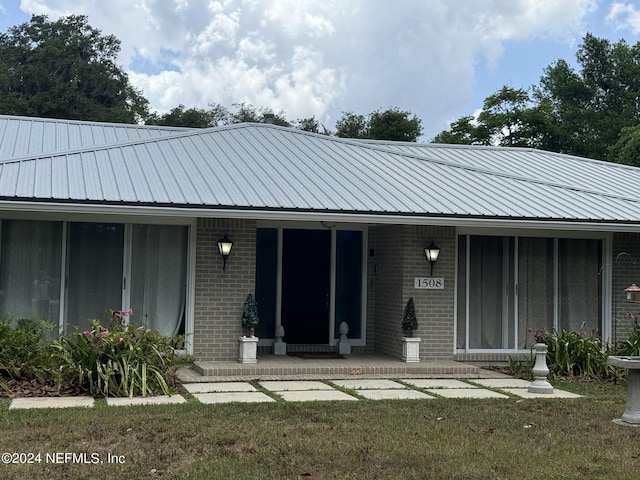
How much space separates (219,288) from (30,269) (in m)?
2.86

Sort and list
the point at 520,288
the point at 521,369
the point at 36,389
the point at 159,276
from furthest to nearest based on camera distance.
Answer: the point at 520,288
the point at 521,369
the point at 159,276
the point at 36,389

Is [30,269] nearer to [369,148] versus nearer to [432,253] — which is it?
[432,253]

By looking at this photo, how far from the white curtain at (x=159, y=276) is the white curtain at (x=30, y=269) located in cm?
118

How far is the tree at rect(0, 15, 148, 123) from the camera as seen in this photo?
4481 centimetres

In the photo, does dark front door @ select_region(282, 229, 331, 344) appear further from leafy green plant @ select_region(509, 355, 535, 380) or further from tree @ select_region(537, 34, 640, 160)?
tree @ select_region(537, 34, 640, 160)

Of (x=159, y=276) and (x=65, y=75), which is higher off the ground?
(x=65, y=75)

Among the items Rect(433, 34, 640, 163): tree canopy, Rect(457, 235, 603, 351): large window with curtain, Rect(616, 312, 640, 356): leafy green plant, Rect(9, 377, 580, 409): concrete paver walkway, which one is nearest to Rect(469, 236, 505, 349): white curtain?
Rect(457, 235, 603, 351): large window with curtain

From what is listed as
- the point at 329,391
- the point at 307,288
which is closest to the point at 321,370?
the point at 329,391

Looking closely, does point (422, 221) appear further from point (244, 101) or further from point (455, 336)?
point (244, 101)

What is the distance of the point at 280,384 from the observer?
11.8 metres

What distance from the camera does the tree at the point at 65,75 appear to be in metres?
44.8

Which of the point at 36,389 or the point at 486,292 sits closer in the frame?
the point at 36,389

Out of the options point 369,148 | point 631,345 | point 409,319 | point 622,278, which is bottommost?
point 631,345

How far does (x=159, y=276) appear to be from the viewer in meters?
13.3
